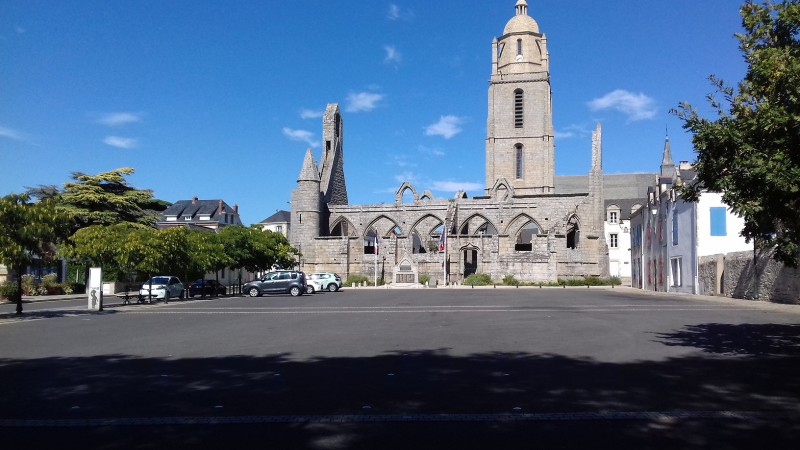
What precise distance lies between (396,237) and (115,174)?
29904 mm

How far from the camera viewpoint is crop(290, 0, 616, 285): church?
63.6 meters

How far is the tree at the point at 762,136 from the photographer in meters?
10.4

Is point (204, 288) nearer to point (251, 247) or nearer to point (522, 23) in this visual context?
point (251, 247)

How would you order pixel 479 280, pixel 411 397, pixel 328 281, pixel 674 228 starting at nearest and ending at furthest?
pixel 411 397, pixel 674 228, pixel 328 281, pixel 479 280

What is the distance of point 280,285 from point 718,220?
83.8ft

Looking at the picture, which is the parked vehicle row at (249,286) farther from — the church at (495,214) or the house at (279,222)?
the house at (279,222)

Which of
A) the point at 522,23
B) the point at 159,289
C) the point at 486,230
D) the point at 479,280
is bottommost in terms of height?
the point at 479,280

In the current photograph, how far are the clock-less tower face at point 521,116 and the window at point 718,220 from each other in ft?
136

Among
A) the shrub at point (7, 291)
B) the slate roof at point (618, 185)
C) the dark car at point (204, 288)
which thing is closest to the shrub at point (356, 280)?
the dark car at point (204, 288)

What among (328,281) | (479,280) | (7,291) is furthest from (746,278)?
(7,291)

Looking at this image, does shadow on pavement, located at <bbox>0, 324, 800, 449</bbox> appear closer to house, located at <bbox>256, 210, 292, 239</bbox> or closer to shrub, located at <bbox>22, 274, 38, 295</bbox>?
shrub, located at <bbox>22, 274, 38, 295</bbox>

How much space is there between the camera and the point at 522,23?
80938 mm

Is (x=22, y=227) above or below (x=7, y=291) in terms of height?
above

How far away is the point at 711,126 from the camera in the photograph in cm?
1171
